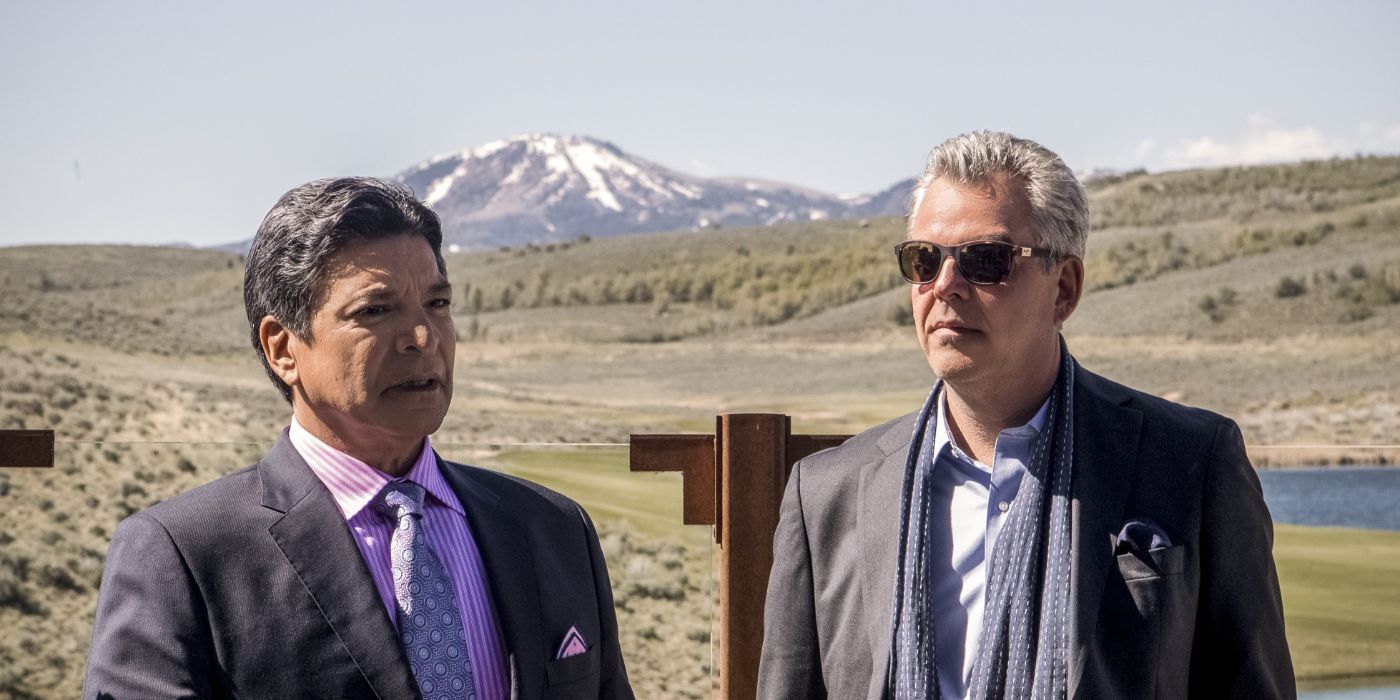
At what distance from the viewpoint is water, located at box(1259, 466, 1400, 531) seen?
292 inches

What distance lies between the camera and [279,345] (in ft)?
7.50

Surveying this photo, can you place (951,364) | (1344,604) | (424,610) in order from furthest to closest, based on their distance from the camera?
(1344,604) < (951,364) < (424,610)

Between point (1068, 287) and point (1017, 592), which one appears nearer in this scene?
point (1017, 592)

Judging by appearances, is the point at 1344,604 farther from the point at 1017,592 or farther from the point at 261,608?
the point at 261,608

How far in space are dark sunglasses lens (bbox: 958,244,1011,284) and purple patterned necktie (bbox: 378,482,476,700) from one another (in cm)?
96

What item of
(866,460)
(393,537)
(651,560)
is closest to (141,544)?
(393,537)

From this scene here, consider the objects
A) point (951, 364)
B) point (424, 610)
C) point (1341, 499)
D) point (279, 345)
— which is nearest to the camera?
point (424, 610)

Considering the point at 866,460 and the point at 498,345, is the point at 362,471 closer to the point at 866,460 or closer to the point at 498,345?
the point at 866,460

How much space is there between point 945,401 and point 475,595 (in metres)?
0.86

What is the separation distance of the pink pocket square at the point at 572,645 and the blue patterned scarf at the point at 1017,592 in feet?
1.61

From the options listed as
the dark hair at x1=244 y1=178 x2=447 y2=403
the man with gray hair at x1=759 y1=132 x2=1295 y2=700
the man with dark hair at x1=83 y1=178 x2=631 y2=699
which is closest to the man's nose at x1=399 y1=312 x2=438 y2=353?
the man with dark hair at x1=83 y1=178 x2=631 y2=699

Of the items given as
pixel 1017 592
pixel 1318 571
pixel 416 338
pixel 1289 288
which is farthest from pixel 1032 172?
pixel 1289 288

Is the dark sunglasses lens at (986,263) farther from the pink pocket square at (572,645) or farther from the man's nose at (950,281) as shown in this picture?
the pink pocket square at (572,645)

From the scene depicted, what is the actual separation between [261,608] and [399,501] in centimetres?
27
